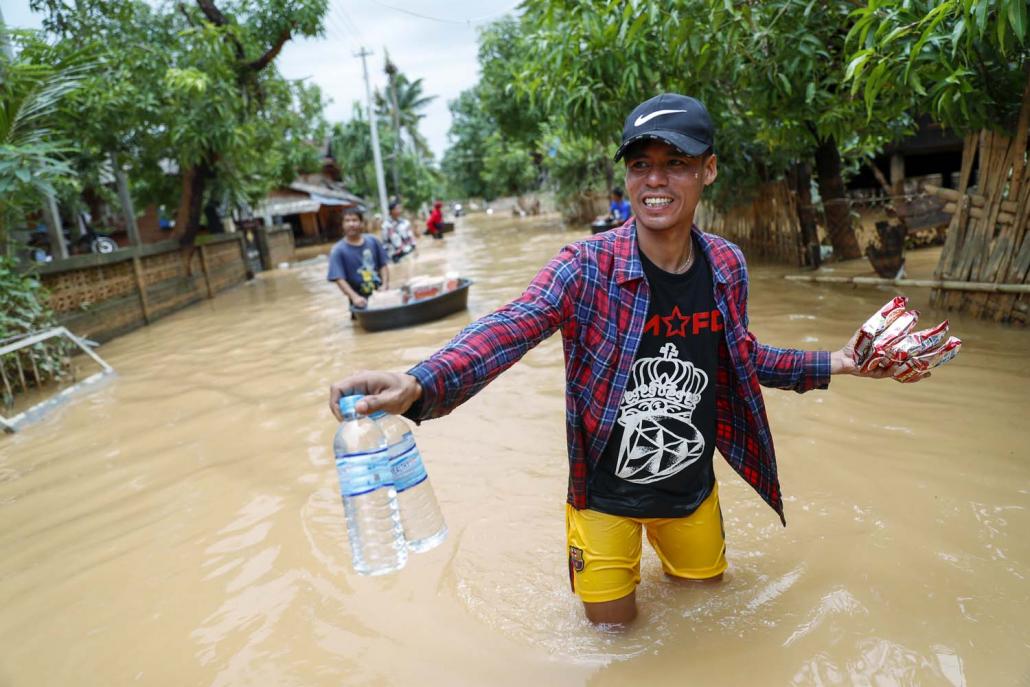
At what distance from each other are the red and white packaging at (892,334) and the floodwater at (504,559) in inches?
42.6

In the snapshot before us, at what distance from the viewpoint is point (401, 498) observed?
2.05 m

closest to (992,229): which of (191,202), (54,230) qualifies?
(54,230)

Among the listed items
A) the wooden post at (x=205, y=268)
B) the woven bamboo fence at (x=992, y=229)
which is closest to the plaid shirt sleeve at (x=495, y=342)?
the woven bamboo fence at (x=992, y=229)

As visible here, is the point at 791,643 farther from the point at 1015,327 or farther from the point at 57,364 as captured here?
the point at 57,364

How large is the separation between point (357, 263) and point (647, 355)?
691 centimetres

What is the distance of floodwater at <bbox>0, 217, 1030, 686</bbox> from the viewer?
105 inches

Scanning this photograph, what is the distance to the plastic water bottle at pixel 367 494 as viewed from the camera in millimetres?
1853

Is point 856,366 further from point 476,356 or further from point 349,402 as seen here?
point 349,402

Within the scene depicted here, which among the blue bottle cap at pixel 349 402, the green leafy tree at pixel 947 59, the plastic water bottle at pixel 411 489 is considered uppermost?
the green leafy tree at pixel 947 59

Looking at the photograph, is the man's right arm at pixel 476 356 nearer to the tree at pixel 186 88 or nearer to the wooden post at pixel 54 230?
the tree at pixel 186 88

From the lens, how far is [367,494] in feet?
6.22

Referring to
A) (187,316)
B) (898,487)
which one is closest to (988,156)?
(898,487)

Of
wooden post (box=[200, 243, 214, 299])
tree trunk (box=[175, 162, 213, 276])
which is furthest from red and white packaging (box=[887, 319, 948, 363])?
wooden post (box=[200, 243, 214, 299])

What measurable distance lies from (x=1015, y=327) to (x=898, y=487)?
121 inches
